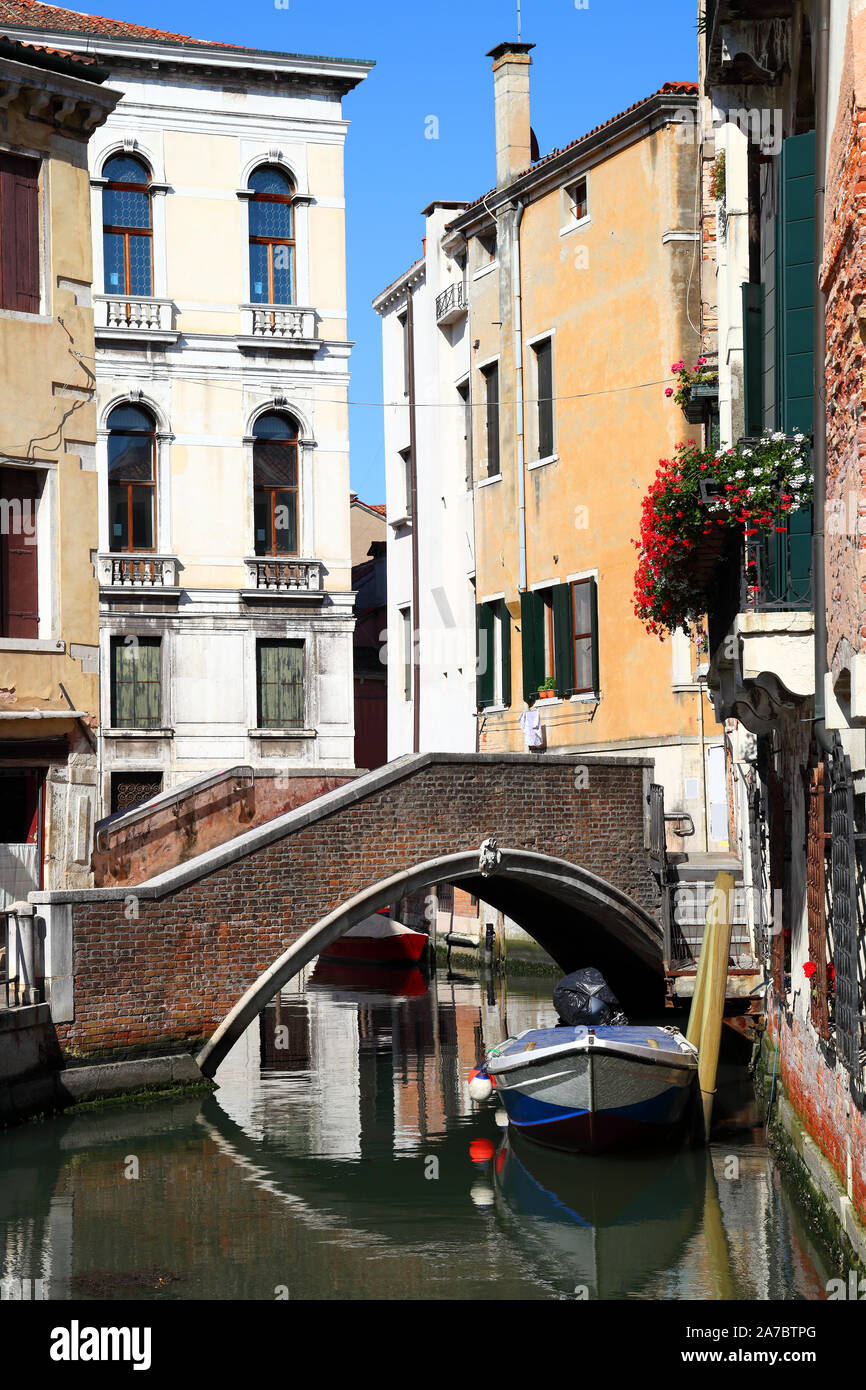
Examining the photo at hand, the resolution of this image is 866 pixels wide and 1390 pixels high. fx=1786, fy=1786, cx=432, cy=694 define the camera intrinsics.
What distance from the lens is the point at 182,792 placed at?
1527 centimetres

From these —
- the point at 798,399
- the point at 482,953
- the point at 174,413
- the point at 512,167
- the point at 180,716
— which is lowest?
the point at 482,953

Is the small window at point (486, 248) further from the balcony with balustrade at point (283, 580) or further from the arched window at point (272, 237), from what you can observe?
the balcony with balustrade at point (283, 580)

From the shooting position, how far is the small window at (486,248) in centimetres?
2322

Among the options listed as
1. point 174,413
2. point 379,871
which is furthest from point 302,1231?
point 174,413

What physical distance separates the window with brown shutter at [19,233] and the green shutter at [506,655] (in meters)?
9.40

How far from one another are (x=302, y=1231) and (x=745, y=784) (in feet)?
22.5

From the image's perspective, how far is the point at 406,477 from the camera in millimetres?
27750

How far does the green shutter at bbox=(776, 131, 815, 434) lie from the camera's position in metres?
8.58

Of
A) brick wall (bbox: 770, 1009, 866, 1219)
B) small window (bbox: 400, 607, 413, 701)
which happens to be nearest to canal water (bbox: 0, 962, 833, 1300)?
brick wall (bbox: 770, 1009, 866, 1219)

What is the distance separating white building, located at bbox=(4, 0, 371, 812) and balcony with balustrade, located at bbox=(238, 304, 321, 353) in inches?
1.1

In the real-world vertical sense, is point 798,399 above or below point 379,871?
above

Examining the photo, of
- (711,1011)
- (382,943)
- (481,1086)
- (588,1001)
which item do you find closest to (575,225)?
(382,943)

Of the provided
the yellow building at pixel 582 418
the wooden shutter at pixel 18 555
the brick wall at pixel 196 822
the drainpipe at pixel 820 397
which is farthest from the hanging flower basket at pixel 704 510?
the yellow building at pixel 582 418
